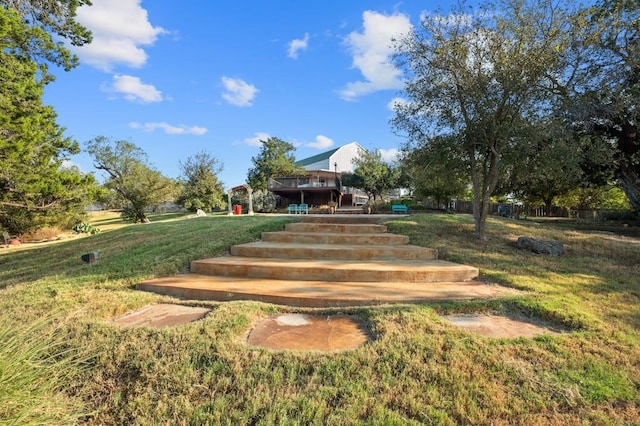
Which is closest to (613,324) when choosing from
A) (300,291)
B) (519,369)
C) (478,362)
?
(519,369)

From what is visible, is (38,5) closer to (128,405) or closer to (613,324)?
(128,405)

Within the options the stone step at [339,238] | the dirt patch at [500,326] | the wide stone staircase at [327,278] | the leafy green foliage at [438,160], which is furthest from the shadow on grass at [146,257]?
the dirt patch at [500,326]

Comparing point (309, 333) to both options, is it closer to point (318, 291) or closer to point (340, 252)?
point (318, 291)

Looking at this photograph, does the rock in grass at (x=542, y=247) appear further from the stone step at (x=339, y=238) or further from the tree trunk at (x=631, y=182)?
the tree trunk at (x=631, y=182)

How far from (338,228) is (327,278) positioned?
270 centimetres

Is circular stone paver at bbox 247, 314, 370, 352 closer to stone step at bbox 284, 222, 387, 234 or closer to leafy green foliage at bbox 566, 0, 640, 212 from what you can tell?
stone step at bbox 284, 222, 387, 234

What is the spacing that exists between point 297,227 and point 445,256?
10.5ft

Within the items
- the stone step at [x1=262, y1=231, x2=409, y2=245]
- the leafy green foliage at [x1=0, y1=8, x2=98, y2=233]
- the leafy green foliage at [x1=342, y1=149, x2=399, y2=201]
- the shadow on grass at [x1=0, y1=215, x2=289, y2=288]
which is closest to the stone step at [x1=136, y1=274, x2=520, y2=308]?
the shadow on grass at [x1=0, y1=215, x2=289, y2=288]

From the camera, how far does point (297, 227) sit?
6988 mm

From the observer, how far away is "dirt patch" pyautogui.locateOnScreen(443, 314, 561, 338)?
2.59 m

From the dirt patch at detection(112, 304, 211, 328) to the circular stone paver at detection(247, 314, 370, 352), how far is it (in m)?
0.71

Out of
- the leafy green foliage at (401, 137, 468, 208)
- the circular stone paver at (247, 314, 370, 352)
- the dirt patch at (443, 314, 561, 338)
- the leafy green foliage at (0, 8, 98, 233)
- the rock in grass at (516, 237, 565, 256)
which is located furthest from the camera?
the leafy green foliage at (0, 8, 98, 233)

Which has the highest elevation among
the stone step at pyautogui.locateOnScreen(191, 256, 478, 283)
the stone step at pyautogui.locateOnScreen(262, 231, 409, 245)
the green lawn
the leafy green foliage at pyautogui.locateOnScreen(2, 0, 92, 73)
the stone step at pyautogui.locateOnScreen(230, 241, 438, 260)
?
the leafy green foliage at pyautogui.locateOnScreen(2, 0, 92, 73)

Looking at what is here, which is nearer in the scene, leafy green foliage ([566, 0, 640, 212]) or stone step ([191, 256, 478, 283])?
stone step ([191, 256, 478, 283])
